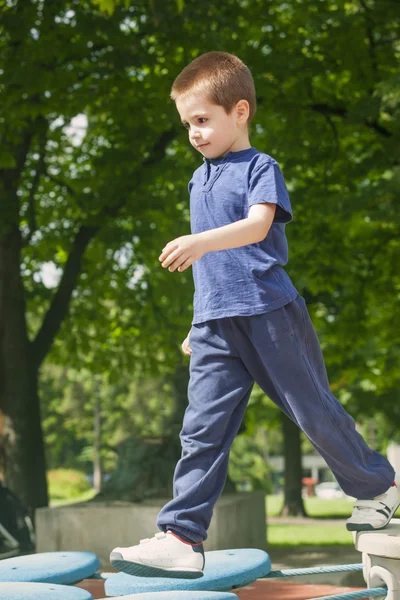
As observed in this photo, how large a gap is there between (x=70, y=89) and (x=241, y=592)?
7.63m

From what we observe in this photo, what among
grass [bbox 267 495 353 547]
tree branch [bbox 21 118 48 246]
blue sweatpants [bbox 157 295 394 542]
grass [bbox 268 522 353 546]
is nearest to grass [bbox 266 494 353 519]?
grass [bbox 267 495 353 547]

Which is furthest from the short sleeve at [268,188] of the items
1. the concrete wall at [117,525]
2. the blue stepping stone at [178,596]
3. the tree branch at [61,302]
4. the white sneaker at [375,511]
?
the tree branch at [61,302]

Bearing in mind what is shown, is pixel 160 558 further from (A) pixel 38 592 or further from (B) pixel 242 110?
(B) pixel 242 110

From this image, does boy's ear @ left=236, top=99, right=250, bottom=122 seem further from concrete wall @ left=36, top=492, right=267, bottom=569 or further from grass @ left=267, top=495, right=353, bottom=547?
grass @ left=267, top=495, right=353, bottom=547

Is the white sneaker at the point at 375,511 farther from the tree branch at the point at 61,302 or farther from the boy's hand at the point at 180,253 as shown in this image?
the tree branch at the point at 61,302

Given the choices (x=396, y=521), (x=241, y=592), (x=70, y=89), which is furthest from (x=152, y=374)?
(x=396, y=521)

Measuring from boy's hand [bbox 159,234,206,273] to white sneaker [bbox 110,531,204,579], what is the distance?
99 cm

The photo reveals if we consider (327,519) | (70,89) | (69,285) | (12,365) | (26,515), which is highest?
(70,89)

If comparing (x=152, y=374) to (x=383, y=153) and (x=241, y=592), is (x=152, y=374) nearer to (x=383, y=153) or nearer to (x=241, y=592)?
(x=383, y=153)

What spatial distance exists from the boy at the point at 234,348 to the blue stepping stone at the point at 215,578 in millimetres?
325

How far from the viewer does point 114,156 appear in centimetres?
1305

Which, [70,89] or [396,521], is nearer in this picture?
[396,521]

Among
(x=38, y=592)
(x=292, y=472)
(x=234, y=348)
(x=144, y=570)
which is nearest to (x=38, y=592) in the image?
(x=38, y=592)

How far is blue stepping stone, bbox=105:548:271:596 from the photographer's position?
3.55 metres
